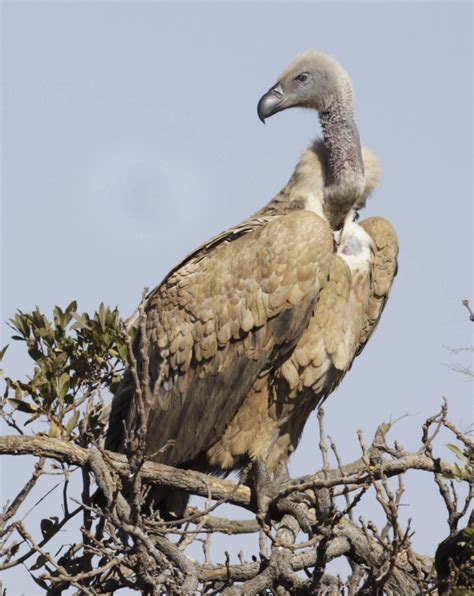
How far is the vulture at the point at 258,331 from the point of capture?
6.63m

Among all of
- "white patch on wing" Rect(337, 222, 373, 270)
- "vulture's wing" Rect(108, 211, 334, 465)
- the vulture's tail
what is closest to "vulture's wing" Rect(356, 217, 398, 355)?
"white patch on wing" Rect(337, 222, 373, 270)

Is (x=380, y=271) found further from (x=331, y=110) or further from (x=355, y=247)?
(x=331, y=110)

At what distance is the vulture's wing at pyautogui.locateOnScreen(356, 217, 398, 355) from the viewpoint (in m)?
7.19

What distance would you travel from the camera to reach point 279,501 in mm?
6211

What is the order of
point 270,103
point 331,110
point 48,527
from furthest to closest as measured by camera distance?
1. point 270,103
2. point 331,110
3. point 48,527

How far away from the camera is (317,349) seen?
6723mm

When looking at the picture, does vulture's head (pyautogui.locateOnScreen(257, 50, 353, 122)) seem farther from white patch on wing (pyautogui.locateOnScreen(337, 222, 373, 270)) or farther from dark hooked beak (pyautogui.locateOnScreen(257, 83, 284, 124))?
white patch on wing (pyautogui.locateOnScreen(337, 222, 373, 270))

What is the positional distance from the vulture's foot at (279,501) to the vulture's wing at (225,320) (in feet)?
1.19

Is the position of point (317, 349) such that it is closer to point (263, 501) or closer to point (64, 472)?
point (263, 501)

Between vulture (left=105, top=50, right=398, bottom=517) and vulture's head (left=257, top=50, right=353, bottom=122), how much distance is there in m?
0.70

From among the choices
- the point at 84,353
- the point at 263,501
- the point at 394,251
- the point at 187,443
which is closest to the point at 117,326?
the point at 84,353

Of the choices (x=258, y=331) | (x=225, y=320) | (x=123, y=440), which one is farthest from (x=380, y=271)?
(x=123, y=440)

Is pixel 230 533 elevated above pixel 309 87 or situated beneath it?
situated beneath

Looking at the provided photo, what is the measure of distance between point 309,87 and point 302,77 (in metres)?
0.11
